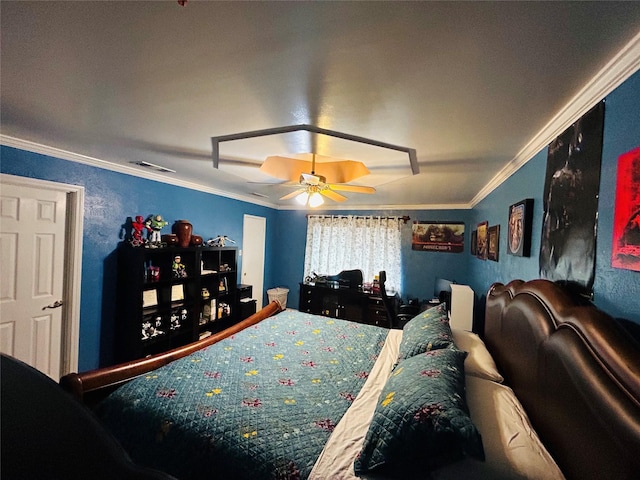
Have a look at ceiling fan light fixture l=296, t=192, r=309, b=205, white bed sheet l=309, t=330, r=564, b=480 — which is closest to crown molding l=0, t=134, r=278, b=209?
ceiling fan light fixture l=296, t=192, r=309, b=205

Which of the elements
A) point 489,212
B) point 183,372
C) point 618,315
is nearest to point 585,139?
point 618,315

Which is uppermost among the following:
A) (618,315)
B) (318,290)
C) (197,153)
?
(197,153)

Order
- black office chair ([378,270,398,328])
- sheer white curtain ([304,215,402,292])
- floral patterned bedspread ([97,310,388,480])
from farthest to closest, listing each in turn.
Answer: sheer white curtain ([304,215,402,292]) → black office chair ([378,270,398,328]) → floral patterned bedspread ([97,310,388,480])

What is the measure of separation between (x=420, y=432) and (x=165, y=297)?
3.00 meters

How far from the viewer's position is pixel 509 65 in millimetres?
970

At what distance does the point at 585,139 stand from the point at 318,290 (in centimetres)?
385

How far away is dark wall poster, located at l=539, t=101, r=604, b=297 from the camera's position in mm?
1052

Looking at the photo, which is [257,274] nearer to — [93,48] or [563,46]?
[93,48]

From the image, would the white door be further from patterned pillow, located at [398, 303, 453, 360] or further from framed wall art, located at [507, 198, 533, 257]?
framed wall art, located at [507, 198, 533, 257]

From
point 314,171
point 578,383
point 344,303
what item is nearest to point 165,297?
point 314,171

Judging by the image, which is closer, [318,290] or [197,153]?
[197,153]

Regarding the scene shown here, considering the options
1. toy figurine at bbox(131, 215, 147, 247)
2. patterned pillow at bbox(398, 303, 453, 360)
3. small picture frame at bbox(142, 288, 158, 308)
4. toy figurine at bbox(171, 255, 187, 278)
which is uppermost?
toy figurine at bbox(131, 215, 147, 247)

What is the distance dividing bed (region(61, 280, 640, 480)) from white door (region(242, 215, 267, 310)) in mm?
2885

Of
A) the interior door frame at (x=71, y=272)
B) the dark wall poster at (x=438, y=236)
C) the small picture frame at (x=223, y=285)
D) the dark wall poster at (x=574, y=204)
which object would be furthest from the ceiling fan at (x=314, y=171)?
the dark wall poster at (x=438, y=236)
